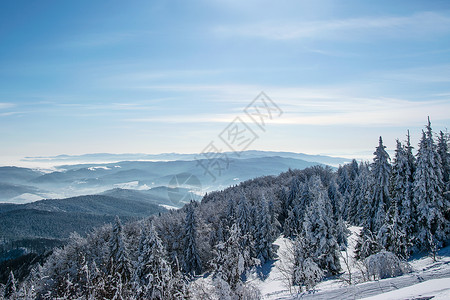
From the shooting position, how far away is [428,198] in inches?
876

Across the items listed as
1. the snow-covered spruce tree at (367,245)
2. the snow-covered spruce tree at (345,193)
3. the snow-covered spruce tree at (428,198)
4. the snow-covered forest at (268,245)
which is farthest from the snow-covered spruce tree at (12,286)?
the snow-covered spruce tree at (345,193)

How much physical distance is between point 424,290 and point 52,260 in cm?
4474

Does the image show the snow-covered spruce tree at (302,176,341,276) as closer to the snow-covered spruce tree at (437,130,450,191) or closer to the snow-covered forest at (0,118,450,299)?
the snow-covered forest at (0,118,450,299)

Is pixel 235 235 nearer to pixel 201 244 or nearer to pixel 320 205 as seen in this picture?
pixel 320 205

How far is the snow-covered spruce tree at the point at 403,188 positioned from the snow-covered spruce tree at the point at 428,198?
0.59 meters

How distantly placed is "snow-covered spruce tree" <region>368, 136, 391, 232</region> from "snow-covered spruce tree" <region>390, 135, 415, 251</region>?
66 centimetres

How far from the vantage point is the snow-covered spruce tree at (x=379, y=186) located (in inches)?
1022

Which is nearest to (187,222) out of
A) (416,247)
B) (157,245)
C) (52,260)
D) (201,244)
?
(201,244)

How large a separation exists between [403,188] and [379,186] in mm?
2208

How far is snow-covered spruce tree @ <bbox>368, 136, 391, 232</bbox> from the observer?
25969mm

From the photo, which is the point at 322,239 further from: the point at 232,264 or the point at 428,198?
the point at 232,264

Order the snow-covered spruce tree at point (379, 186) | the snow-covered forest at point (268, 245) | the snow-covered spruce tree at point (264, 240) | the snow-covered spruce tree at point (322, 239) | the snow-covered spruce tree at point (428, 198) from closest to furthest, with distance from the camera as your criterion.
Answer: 1. the snow-covered forest at point (268, 245)
2. the snow-covered spruce tree at point (428, 198)
3. the snow-covered spruce tree at point (379, 186)
4. the snow-covered spruce tree at point (322, 239)
5. the snow-covered spruce tree at point (264, 240)

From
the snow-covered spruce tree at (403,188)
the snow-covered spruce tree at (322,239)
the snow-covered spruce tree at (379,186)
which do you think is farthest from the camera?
the snow-covered spruce tree at (322,239)

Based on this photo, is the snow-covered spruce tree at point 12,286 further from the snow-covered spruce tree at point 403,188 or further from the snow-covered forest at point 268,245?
the snow-covered spruce tree at point 403,188
